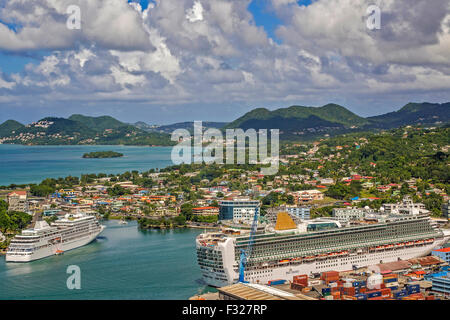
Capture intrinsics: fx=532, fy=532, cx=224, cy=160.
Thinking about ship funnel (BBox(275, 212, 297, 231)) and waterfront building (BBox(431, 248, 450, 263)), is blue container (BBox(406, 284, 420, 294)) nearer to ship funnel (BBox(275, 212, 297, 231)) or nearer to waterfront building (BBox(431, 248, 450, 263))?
ship funnel (BBox(275, 212, 297, 231))

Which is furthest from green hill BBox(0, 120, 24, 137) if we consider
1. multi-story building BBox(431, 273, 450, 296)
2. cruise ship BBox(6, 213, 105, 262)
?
multi-story building BBox(431, 273, 450, 296)

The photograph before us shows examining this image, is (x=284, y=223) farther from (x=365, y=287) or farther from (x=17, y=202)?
(x=17, y=202)

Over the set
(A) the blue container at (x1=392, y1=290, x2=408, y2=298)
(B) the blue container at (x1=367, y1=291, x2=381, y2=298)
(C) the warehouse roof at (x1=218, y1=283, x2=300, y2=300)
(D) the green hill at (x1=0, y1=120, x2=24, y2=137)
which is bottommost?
(A) the blue container at (x1=392, y1=290, x2=408, y2=298)

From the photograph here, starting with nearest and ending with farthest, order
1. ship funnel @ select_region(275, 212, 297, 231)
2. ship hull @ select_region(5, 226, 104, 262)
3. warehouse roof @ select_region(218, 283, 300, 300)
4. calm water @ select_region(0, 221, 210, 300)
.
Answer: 1. warehouse roof @ select_region(218, 283, 300, 300)
2. calm water @ select_region(0, 221, 210, 300)
3. ship funnel @ select_region(275, 212, 297, 231)
4. ship hull @ select_region(5, 226, 104, 262)

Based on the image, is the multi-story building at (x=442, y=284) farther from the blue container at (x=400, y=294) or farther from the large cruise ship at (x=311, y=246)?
the large cruise ship at (x=311, y=246)
